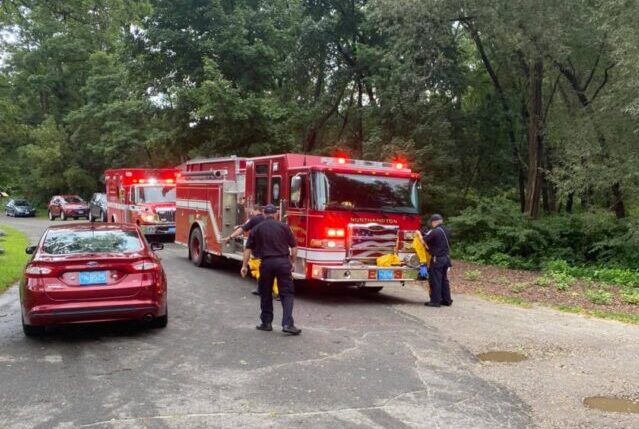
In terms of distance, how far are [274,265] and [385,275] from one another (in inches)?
127

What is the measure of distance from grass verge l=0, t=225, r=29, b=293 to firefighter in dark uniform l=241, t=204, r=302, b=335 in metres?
6.32

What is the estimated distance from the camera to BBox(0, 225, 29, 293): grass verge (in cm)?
1295

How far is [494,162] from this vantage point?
1031 inches

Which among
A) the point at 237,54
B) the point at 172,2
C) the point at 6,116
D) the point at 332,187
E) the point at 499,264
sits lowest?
the point at 499,264

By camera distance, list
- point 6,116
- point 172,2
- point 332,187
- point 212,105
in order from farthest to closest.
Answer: point 172,2, point 212,105, point 6,116, point 332,187

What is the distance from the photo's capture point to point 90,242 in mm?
8203

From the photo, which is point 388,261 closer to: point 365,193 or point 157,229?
point 365,193

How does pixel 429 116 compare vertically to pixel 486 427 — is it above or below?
above

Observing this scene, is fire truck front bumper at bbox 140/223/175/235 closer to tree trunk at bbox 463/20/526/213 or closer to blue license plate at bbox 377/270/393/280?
blue license plate at bbox 377/270/393/280

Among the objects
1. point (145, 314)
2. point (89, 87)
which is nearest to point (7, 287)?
point (145, 314)

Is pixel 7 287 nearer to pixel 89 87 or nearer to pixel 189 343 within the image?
pixel 189 343

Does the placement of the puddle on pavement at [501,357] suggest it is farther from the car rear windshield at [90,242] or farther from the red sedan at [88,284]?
the car rear windshield at [90,242]

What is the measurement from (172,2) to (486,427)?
2360 centimetres

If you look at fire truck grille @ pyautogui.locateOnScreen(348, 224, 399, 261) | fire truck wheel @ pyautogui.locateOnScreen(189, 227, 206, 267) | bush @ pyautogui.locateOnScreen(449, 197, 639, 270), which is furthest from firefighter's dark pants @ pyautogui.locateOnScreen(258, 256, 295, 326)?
bush @ pyautogui.locateOnScreen(449, 197, 639, 270)
